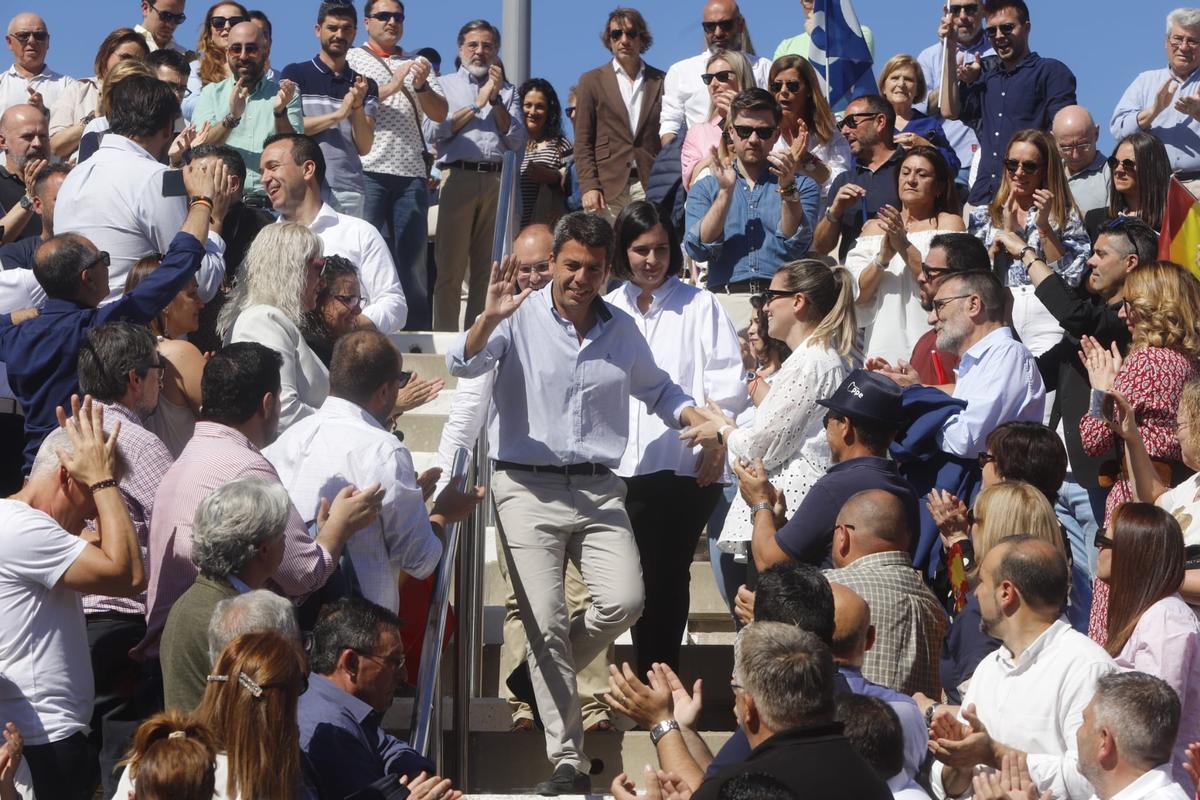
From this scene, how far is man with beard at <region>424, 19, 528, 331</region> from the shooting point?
11344 mm

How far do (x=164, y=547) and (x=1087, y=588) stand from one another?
11.0ft

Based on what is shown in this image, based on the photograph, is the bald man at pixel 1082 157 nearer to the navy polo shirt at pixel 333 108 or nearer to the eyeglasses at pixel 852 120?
the eyeglasses at pixel 852 120

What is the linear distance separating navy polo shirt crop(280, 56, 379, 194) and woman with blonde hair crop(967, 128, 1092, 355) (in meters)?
3.79

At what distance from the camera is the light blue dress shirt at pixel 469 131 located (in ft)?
37.2

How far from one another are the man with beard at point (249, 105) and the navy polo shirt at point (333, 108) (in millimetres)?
298

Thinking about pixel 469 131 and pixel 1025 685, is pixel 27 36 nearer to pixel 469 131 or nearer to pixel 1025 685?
pixel 469 131

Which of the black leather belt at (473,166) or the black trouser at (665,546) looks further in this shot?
the black leather belt at (473,166)

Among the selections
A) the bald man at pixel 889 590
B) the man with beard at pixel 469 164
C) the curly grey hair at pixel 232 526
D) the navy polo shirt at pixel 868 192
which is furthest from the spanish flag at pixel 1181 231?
the curly grey hair at pixel 232 526

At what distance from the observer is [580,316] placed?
22.1 feet

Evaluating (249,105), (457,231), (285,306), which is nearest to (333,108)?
(249,105)

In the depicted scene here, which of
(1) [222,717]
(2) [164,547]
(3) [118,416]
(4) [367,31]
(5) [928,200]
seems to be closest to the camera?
(1) [222,717]

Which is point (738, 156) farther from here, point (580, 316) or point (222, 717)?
point (222, 717)

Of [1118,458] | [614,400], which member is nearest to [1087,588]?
[1118,458]

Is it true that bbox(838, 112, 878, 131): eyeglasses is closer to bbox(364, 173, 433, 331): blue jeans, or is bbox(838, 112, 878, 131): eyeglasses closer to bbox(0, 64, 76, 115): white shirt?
bbox(364, 173, 433, 331): blue jeans
